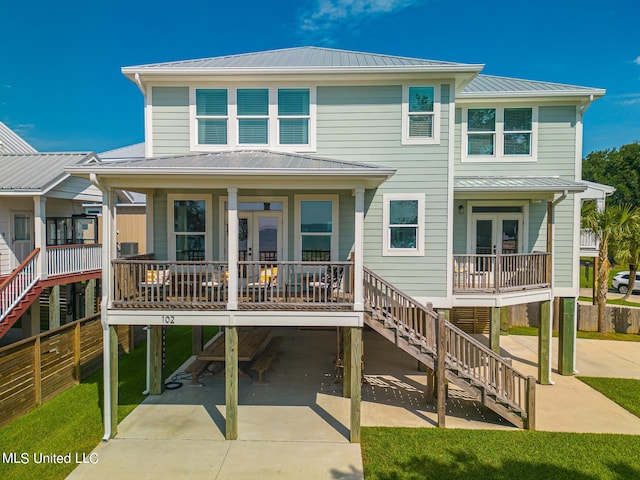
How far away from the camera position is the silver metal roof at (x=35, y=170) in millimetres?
12391

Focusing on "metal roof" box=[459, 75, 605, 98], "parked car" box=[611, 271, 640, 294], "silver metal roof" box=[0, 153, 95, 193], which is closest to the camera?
"metal roof" box=[459, 75, 605, 98]

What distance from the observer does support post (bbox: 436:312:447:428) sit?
819 centimetres

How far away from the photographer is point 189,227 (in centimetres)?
995

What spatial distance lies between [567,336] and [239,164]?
1058 cm

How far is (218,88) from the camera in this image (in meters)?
9.77

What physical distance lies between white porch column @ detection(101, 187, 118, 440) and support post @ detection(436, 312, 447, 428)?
6.79 meters

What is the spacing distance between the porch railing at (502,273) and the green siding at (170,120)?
25.1ft

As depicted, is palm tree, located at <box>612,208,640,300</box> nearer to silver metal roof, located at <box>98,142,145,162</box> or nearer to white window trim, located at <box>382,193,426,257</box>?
white window trim, located at <box>382,193,426,257</box>

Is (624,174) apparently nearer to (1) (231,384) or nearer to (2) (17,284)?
(1) (231,384)

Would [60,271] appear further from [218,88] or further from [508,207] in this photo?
[508,207]

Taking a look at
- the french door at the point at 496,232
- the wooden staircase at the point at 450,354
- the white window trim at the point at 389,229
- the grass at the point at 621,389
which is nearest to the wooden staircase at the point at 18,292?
the wooden staircase at the point at 450,354

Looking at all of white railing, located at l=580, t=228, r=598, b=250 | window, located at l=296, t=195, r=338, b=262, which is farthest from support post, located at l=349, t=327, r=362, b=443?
white railing, located at l=580, t=228, r=598, b=250

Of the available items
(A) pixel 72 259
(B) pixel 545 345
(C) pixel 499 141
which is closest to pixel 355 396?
(B) pixel 545 345
